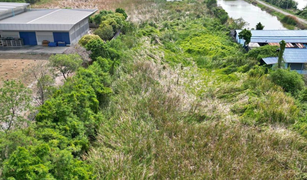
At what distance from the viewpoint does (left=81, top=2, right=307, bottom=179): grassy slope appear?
379 inches

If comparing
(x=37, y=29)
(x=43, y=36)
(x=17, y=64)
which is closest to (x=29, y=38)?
(x=43, y=36)

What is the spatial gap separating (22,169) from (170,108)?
787 centimetres

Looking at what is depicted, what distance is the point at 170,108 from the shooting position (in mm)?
13234

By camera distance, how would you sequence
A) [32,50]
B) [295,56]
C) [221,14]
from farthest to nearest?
[221,14] < [32,50] < [295,56]

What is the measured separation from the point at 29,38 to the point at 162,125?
18994 mm

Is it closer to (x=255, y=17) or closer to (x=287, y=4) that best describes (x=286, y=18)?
(x=255, y=17)

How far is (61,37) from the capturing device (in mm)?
24516

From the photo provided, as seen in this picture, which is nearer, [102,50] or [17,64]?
[102,50]

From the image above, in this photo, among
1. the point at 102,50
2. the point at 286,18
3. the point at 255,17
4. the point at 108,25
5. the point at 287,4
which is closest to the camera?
the point at 102,50

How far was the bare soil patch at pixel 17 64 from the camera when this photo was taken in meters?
18.2

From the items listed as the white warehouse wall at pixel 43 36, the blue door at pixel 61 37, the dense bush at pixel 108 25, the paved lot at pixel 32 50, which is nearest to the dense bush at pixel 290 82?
the dense bush at pixel 108 25

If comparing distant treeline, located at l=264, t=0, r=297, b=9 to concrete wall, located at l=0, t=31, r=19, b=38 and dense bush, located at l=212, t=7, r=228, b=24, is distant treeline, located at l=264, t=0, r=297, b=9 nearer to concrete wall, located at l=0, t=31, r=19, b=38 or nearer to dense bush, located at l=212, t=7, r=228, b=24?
dense bush, located at l=212, t=7, r=228, b=24

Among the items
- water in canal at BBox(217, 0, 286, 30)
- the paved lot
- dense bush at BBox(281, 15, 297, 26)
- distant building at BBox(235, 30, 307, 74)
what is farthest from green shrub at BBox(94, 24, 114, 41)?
dense bush at BBox(281, 15, 297, 26)

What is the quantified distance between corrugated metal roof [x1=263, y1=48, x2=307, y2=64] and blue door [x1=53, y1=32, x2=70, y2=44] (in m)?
17.7
